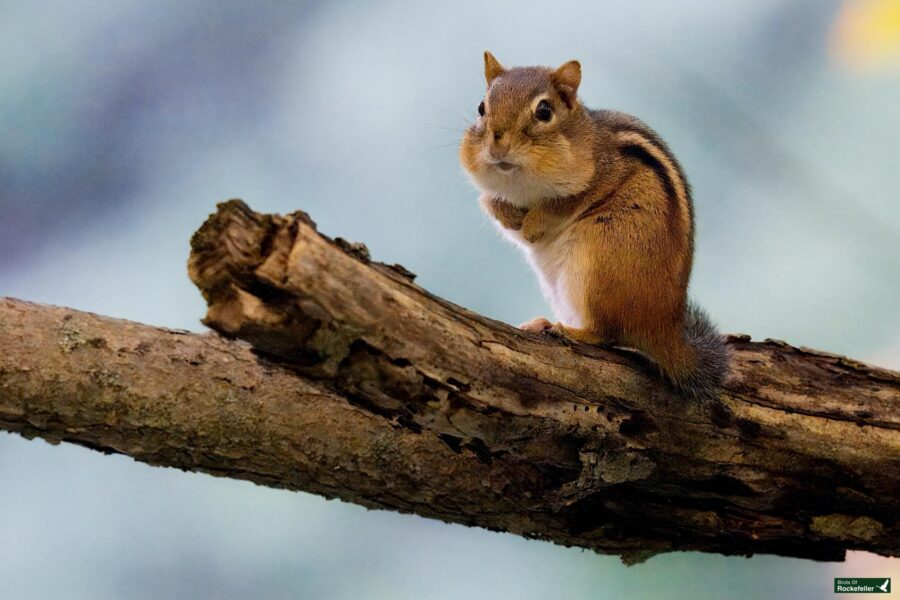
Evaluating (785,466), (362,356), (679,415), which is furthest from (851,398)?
(362,356)

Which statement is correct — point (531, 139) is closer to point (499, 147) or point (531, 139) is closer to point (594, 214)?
point (499, 147)

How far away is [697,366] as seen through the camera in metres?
3.12

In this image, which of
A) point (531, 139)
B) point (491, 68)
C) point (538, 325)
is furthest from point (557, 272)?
point (491, 68)

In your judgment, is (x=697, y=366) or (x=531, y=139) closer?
(x=697, y=366)

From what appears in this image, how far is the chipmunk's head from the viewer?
11.0ft

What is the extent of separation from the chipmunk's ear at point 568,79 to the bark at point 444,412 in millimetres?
1094

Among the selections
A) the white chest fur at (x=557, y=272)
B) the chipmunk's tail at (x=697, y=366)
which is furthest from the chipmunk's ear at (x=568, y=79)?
the chipmunk's tail at (x=697, y=366)

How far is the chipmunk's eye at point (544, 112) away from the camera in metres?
3.43

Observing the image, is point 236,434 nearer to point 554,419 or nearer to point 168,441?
point 168,441

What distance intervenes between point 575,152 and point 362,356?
4.67ft

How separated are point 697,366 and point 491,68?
1502 millimetres

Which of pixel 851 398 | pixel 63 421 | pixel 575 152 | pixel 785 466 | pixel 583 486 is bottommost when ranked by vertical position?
pixel 63 421

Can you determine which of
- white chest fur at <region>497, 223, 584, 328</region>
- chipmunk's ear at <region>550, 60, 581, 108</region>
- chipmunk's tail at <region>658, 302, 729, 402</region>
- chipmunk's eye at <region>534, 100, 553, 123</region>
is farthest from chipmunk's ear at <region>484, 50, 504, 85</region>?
chipmunk's tail at <region>658, 302, 729, 402</region>

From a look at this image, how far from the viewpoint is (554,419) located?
2.77 meters
